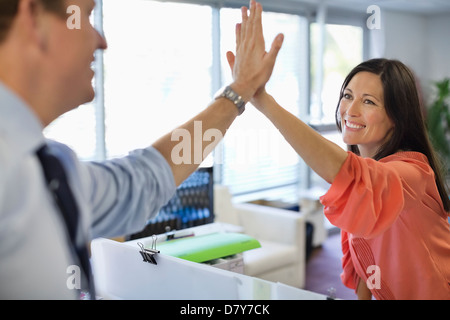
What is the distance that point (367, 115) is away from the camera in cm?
155

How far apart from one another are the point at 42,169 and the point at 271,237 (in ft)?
12.8

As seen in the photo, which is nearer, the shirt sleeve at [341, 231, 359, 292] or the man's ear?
the man's ear

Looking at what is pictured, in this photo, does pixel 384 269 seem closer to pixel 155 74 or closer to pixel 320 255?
pixel 155 74

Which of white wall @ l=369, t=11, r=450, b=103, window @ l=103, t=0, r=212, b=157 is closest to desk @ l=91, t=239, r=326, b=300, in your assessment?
window @ l=103, t=0, r=212, b=157

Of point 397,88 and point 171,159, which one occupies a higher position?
point 397,88

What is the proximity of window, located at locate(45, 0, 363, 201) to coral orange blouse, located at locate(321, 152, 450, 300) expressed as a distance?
2775mm

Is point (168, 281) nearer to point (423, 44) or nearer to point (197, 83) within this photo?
point (197, 83)

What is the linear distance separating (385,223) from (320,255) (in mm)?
4459

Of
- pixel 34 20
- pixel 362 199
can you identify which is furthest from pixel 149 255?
pixel 34 20

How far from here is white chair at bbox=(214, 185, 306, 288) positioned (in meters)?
4.08

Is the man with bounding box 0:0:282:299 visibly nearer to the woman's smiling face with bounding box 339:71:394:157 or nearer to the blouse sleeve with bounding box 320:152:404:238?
the blouse sleeve with bounding box 320:152:404:238

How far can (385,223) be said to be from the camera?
1229 mm
